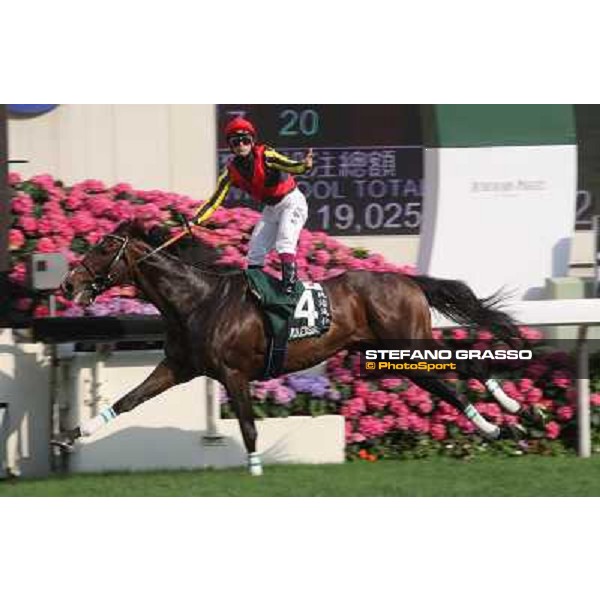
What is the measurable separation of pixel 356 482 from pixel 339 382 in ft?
4.02

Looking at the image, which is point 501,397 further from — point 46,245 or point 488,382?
point 46,245

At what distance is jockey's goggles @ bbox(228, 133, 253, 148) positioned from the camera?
23.7 ft

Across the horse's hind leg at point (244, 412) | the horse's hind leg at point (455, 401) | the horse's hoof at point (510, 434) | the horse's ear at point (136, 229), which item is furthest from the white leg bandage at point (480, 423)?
the horse's ear at point (136, 229)

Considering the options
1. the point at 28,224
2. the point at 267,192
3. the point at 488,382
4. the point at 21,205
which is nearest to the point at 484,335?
the point at 488,382

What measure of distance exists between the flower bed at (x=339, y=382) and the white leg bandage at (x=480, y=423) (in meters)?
0.50

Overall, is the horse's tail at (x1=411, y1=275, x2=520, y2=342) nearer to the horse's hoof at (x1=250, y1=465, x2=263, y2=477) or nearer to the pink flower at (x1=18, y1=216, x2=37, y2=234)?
the horse's hoof at (x1=250, y1=465, x2=263, y2=477)

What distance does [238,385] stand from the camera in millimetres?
7320

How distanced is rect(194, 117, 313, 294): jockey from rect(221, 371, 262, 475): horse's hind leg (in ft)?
1.98

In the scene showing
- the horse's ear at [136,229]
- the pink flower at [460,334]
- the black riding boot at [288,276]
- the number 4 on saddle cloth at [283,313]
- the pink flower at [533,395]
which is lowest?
the pink flower at [533,395]

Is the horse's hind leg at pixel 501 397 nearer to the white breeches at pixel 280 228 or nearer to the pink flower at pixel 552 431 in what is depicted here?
the pink flower at pixel 552 431

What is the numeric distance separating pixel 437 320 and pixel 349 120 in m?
2.24

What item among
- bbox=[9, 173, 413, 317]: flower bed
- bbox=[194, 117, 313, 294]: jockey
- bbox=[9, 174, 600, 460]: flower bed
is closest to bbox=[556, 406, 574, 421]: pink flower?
bbox=[9, 174, 600, 460]: flower bed

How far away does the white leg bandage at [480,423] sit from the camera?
24.9 ft

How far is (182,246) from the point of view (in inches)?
301
